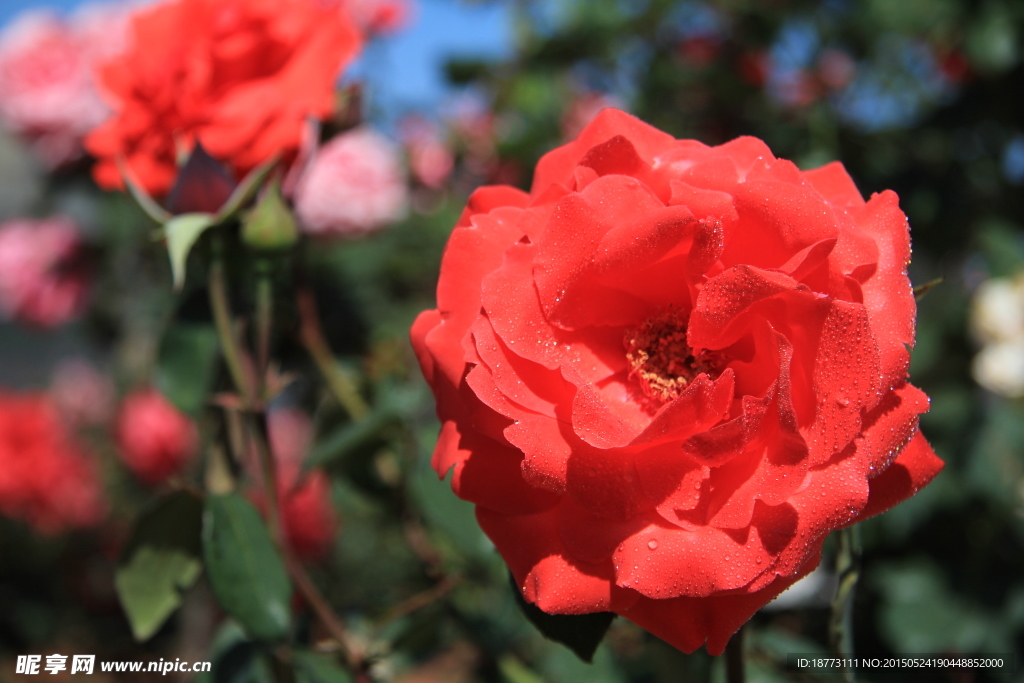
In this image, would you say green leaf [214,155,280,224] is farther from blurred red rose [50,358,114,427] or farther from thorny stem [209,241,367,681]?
blurred red rose [50,358,114,427]

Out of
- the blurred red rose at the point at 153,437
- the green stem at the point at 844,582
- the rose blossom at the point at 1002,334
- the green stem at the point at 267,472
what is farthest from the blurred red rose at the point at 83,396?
the green stem at the point at 844,582

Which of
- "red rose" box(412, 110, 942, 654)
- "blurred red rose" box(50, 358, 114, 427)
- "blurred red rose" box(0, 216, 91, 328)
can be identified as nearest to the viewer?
"red rose" box(412, 110, 942, 654)

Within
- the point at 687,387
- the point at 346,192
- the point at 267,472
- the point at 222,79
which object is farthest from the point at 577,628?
the point at 346,192

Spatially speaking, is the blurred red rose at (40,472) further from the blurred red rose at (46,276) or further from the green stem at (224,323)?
the green stem at (224,323)

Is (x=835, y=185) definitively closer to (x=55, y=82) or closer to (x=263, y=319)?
(x=263, y=319)

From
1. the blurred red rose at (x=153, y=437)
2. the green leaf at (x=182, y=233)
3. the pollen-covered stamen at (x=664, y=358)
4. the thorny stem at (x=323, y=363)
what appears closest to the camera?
the pollen-covered stamen at (x=664, y=358)

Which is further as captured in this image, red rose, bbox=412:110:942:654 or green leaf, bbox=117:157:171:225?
green leaf, bbox=117:157:171:225

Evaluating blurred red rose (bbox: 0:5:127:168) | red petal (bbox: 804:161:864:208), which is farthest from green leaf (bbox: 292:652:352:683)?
blurred red rose (bbox: 0:5:127:168)
